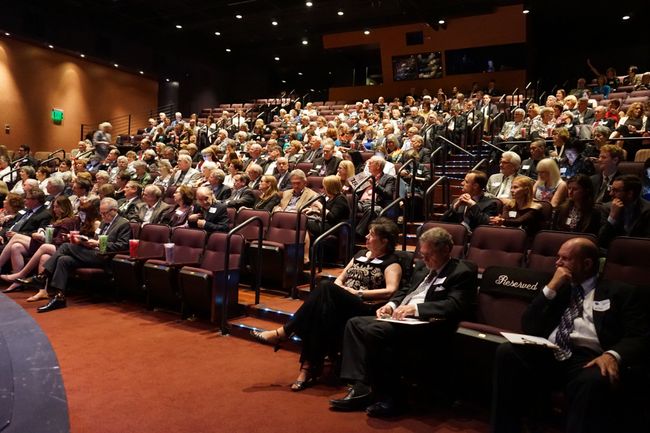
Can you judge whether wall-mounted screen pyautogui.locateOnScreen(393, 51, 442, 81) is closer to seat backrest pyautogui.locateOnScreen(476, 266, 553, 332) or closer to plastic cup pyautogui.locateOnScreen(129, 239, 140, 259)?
plastic cup pyautogui.locateOnScreen(129, 239, 140, 259)

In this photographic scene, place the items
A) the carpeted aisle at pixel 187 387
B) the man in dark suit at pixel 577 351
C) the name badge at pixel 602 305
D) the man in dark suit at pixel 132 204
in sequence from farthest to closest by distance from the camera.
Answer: the man in dark suit at pixel 132 204 → the carpeted aisle at pixel 187 387 → the name badge at pixel 602 305 → the man in dark suit at pixel 577 351

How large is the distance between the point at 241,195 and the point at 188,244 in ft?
4.30

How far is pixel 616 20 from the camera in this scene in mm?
14273

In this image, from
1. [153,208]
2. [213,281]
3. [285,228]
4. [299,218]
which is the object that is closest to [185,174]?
[153,208]

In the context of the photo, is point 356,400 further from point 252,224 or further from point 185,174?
point 185,174

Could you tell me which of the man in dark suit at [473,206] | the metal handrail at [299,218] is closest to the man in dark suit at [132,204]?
the metal handrail at [299,218]

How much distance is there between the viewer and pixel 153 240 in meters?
5.46

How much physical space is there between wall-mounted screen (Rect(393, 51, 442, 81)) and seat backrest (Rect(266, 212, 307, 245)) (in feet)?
39.9

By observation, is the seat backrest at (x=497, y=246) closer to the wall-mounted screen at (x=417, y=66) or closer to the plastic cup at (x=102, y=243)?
the plastic cup at (x=102, y=243)

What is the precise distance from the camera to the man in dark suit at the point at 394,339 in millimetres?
2799

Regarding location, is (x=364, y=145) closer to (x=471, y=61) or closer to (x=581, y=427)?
(x=581, y=427)

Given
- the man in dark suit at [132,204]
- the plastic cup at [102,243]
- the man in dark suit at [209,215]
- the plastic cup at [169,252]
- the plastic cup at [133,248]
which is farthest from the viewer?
the man in dark suit at [132,204]

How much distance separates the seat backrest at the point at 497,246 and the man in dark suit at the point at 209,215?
2.77 m

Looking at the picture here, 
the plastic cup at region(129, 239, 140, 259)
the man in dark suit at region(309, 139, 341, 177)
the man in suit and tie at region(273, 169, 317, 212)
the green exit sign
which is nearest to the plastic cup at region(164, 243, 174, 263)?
the plastic cup at region(129, 239, 140, 259)
